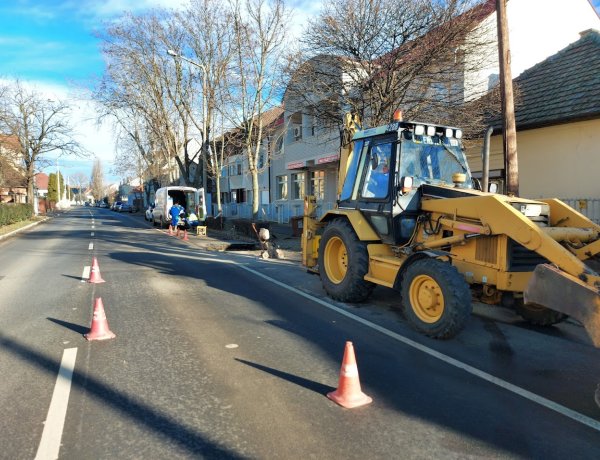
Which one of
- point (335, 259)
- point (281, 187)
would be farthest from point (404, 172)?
point (281, 187)

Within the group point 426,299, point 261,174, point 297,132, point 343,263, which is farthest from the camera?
point 261,174

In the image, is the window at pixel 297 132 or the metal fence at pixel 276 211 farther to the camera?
the window at pixel 297 132

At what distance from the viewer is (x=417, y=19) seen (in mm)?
10922

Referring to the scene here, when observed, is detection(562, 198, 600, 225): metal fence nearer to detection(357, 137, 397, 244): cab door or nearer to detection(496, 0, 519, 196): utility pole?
detection(496, 0, 519, 196): utility pole

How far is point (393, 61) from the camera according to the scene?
11.3m

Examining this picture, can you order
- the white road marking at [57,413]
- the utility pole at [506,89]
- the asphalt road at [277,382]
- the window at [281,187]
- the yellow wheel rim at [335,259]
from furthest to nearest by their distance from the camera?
the window at [281,187], the utility pole at [506,89], the yellow wheel rim at [335,259], the asphalt road at [277,382], the white road marking at [57,413]

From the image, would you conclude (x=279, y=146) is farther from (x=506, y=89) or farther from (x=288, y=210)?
(x=506, y=89)

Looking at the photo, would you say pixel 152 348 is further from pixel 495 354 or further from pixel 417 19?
pixel 417 19

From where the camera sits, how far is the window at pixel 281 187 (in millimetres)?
31500

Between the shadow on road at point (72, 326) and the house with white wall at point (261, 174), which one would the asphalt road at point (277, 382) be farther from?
the house with white wall at point (261, 174)

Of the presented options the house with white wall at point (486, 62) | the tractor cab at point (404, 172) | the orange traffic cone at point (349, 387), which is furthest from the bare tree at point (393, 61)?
the orange traffic cone at point (349, 387)

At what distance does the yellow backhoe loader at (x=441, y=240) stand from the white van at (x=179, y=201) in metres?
18.8

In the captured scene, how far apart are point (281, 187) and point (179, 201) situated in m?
7.59

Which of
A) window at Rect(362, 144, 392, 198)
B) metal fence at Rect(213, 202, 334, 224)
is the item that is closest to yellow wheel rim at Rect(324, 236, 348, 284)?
window at Rect(362, 144, 392, 198)
